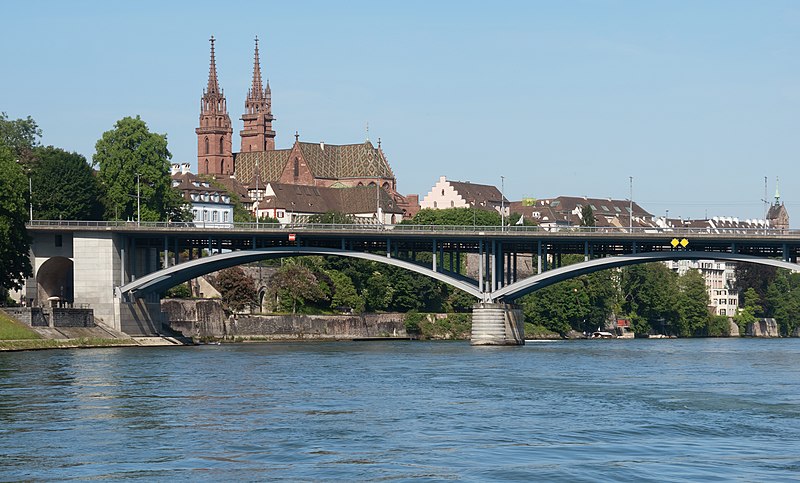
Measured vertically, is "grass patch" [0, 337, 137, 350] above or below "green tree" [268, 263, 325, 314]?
below

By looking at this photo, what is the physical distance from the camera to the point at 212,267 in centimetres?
10825

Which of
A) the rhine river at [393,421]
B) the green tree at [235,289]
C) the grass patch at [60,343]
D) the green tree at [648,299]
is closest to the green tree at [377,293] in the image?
the green tree at [235,289]

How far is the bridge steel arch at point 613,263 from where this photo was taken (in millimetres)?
100438

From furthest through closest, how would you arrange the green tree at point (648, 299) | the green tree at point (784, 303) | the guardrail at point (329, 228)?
the green tree at point (784, 303)
the green tree at point (648, 299)
the guardrail at point (329, 228)

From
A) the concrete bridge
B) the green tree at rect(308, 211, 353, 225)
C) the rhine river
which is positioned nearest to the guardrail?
the concrete bridge

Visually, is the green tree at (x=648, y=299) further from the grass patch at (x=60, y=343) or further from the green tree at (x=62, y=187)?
the grass patch at (x=60, y=343)

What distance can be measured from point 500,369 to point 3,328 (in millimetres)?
33256

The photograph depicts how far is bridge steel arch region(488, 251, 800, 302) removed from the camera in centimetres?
10044

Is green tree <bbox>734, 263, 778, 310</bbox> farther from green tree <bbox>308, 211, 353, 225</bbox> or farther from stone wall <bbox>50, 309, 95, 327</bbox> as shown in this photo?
stone wall <bbox>50, 309, 95, 327</bbox>

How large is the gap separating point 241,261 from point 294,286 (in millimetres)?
24539

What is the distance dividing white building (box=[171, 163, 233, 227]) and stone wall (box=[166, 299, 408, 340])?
43.2 m

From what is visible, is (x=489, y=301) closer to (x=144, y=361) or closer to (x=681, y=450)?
(x=144, y=361)

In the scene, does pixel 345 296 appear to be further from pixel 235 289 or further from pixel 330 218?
pixel 330 218

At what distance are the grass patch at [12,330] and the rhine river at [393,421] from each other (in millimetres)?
10166
